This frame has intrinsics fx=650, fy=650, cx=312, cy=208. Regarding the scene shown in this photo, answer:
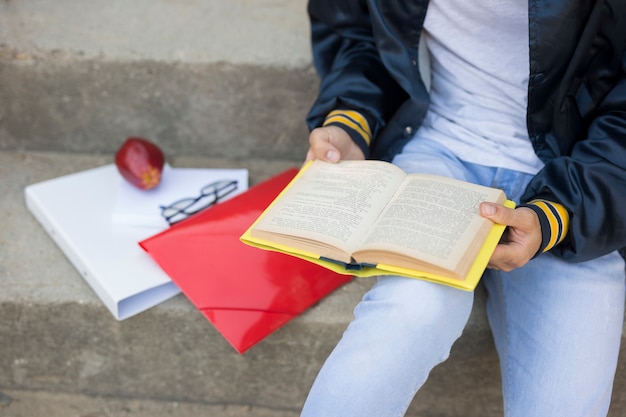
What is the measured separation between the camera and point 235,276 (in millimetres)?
1028

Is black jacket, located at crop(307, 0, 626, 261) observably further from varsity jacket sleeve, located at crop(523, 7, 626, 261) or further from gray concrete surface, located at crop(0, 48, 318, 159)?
gray concrete surface, located at crop(0, 48, 318, 159)

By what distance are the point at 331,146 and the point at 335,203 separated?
14 centimetres

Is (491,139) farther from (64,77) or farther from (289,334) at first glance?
(64,77)

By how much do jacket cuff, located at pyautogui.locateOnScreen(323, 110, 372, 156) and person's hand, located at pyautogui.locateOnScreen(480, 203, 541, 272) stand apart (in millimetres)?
282

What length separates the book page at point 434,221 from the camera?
0.74 m

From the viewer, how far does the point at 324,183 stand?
2.86 feet

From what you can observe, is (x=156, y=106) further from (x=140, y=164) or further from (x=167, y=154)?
(x=140, y=164)

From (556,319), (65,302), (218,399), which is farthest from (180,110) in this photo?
(556,319)

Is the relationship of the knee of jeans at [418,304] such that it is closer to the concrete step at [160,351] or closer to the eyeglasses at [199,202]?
the concrete step at [160,351]

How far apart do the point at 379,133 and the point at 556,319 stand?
404mm

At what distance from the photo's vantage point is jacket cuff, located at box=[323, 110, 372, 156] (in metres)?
1.00

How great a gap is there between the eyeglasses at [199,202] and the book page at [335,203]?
35 cm

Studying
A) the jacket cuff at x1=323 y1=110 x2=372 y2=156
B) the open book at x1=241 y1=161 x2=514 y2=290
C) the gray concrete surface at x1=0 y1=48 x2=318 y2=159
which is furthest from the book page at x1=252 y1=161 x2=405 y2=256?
the gray concrete surface at x1=0 y1=48 x2=318 y2=159

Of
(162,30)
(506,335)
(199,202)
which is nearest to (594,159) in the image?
(506,335)
